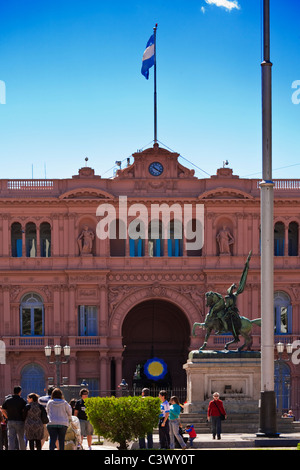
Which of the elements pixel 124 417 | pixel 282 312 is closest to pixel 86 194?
pixel 282 312

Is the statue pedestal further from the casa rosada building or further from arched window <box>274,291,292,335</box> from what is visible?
arched window <box>274,291,292,335</box>

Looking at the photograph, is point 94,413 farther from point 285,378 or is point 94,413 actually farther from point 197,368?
point 285,378

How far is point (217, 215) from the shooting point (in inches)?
2889

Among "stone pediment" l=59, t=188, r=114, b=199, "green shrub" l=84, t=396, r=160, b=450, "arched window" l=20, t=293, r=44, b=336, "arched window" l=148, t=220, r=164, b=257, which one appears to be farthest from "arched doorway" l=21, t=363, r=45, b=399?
"green shrub" l=84, t=396, r=160, b=450

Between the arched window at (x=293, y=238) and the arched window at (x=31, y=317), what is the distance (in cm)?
1724

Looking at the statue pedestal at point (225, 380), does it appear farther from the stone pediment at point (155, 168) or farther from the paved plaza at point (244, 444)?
the stone pediment at point (155, 168)

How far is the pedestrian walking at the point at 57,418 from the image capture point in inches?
1116

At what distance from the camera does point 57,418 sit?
28328 millimetres

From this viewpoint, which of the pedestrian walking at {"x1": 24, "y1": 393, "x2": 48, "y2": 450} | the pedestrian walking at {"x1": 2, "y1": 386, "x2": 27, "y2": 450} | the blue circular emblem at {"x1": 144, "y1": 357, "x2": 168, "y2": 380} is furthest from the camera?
the blue circular emblem at {"x1": 144, "y1": 357, "x2": 168, "y2": 380}

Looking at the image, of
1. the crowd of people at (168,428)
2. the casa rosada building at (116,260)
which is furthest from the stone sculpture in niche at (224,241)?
the crowd of people at (168,428)

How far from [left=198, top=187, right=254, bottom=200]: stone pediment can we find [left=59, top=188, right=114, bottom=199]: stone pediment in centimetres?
627

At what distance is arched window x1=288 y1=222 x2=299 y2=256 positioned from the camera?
245 ft
